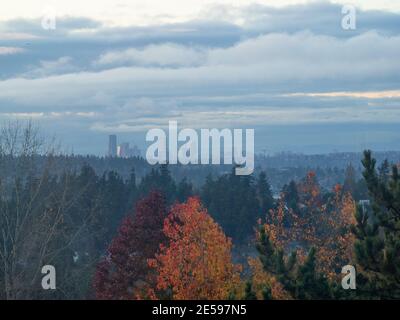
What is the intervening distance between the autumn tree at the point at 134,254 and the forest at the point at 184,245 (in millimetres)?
39

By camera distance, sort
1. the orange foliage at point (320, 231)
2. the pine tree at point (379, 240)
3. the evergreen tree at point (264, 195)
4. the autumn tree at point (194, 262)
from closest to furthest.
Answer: the pine tree at point (379, 240) < the autumn tree at point (194, 262) < the orange foliage at point (320, 231) < the evergreen tree at point (264, 195)

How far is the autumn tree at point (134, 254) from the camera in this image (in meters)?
29.0

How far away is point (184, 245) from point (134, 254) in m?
3.29

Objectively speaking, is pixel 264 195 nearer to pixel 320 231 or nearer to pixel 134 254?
pixel 320 231

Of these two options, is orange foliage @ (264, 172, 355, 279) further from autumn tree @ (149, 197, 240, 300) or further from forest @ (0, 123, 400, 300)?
autumn tree @ (149, 197, 240, 300)

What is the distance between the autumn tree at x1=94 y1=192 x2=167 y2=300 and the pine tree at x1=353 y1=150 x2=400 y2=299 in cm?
1076

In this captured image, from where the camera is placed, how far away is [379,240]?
17.7m

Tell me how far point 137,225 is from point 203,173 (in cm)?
4333

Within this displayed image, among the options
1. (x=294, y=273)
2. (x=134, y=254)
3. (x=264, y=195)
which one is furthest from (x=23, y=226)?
(x=264, y=195)

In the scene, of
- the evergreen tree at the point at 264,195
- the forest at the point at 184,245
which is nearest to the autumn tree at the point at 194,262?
the forest at the point at 184,245

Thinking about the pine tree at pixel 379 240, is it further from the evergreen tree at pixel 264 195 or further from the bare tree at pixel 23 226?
the evergreen tree at pixel 264 195

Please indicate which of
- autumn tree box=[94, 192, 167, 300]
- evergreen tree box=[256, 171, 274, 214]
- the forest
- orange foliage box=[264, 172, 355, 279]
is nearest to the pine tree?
the forest

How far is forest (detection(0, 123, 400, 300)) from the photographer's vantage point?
59.4 ft

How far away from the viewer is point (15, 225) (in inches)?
1137
